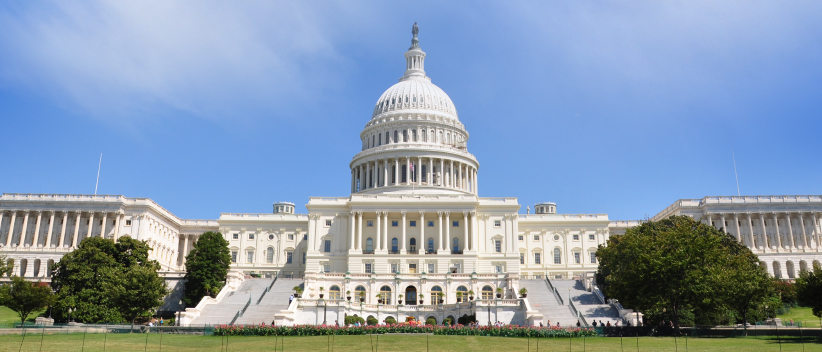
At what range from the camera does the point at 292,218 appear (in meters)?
106

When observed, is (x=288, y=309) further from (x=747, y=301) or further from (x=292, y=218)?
(x=292, y=218)

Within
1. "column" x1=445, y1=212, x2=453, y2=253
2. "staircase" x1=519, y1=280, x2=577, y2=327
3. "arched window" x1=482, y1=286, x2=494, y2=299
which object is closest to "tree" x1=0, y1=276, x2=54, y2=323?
"staircase" x1=519, y1=280, x2=577, y2=327

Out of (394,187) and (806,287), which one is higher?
(394,187)

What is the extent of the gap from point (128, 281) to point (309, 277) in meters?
20.0

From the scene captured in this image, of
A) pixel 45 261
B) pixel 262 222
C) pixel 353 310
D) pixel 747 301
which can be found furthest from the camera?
pixel 262 222

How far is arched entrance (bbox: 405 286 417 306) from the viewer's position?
245 ft

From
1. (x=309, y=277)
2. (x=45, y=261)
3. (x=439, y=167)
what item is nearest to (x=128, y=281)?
(x=309, y=277)

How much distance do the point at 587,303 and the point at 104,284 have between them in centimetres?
4706

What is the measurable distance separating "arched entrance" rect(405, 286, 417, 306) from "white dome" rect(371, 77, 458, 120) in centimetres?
4646

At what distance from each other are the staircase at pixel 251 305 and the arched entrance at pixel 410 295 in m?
12.8

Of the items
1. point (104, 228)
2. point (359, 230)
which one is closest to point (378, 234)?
point (359, 230)

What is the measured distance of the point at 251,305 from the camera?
217 ft

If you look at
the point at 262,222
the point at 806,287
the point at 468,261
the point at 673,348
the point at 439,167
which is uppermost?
the point at 439,167

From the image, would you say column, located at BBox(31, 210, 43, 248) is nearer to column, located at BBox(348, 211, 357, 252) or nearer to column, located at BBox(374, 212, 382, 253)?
column, located at BBox(348, 211, 357, 252)
